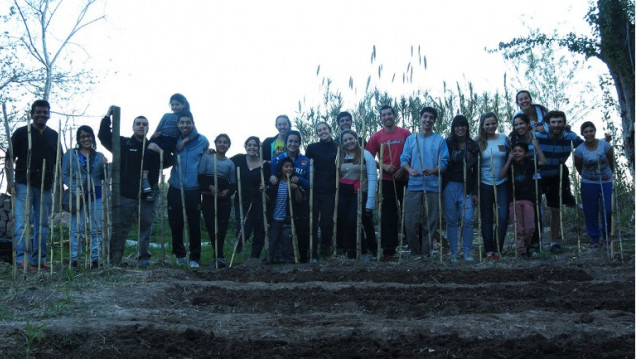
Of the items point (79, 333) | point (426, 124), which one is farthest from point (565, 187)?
point (79, 333)

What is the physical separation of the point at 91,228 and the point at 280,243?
203cm

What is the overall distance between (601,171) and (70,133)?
504 cm

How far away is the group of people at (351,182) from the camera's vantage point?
655 centimetres

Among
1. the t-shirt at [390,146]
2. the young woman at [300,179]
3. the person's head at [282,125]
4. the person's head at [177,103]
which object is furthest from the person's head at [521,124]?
the person's head at [177,103]

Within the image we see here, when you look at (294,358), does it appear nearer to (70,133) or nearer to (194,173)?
(70,133)

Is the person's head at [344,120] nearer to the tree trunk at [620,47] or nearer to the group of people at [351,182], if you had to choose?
the group of people at [351,182]

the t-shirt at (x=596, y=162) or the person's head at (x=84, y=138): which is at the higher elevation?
the person's head at (x=84, y=138)

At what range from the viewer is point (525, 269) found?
19.0 ft

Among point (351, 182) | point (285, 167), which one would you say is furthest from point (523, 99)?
point (285, 167)

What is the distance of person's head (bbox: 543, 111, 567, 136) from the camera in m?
6.84

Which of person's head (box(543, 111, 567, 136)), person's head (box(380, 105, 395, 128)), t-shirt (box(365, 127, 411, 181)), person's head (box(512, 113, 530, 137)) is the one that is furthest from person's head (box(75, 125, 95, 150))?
person's head (box(543, 111, 567, 136))

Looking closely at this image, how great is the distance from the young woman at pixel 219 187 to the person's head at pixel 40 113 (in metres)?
1.59

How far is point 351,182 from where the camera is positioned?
281 inches

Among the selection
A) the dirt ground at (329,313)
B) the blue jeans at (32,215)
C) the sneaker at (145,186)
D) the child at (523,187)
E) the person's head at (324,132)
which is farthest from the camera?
the person's head at (324,132)
